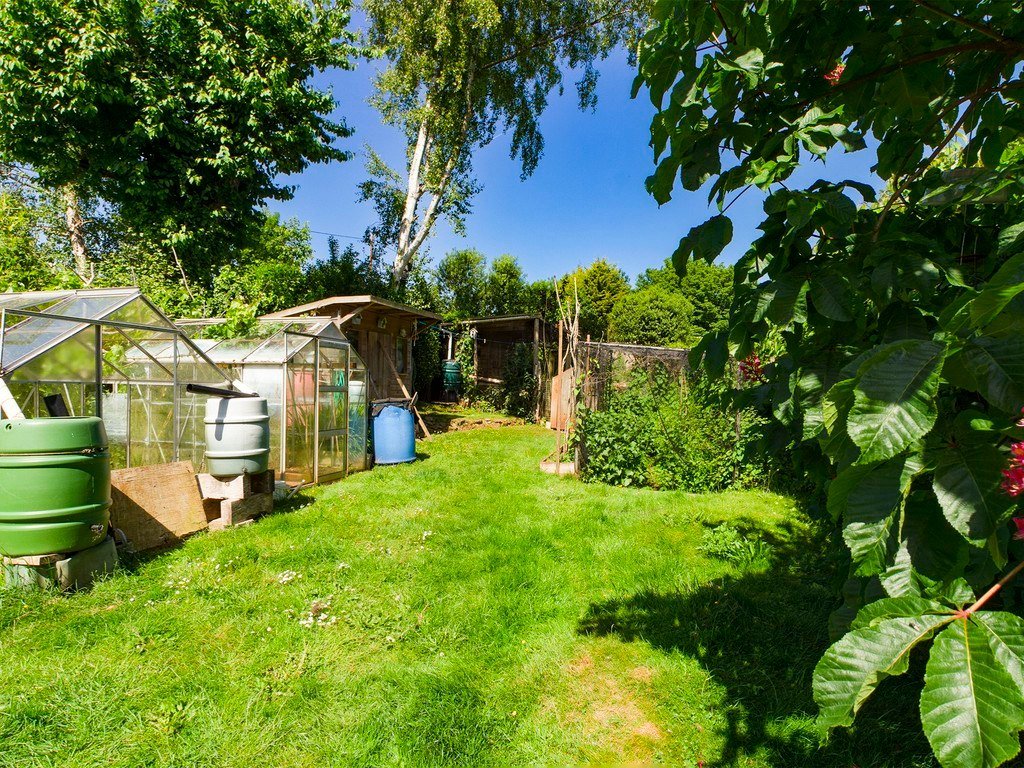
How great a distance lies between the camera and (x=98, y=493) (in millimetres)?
4031

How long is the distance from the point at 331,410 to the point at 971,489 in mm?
8282

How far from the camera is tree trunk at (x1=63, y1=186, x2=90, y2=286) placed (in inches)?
584

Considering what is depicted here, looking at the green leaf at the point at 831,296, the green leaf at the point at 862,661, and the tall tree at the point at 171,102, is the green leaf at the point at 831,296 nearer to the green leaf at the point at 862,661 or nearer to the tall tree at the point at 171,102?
the green leaf at the point at 862,661

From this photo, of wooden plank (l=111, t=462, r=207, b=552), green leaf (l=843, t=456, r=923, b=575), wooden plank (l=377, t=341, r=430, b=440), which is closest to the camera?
green leaf (l=843, t=456, r=923, b=575)

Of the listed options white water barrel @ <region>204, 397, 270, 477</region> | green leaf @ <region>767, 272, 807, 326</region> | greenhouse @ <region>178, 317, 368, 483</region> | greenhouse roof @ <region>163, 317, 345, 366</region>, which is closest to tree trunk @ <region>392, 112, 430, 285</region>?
greenhouse @ <region>178, 317, 368, 483</region>

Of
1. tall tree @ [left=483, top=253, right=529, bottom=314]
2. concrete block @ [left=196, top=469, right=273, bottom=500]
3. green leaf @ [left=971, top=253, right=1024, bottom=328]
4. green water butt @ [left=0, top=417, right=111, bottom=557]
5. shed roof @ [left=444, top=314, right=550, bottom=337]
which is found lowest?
concrete block @ [left=196, top=469, right=273, bottom=500]

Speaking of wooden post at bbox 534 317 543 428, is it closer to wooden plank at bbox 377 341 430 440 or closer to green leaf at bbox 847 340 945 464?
wooden plank at bbox 377 341 430 440

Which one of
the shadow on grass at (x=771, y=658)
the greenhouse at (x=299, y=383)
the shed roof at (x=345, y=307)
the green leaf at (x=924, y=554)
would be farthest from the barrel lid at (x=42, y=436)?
the shed roof at (x=345, y=307)

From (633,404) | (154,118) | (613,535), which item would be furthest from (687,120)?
(154,118)

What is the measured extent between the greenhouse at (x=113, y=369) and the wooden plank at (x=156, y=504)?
72 cm

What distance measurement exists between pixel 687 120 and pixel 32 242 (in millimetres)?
18513

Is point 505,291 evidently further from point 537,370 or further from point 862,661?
point 862,661

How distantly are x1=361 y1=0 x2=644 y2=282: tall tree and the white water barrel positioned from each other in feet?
35.3

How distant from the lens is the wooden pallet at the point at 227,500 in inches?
225
